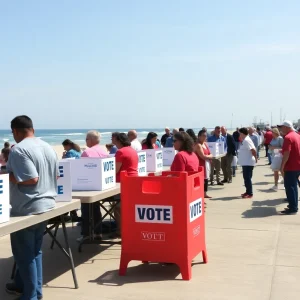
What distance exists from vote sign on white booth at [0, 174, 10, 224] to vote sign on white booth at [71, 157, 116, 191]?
1.78 meters

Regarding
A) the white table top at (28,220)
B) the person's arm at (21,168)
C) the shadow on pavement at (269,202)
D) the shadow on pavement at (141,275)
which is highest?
the person's arm at (21,168)

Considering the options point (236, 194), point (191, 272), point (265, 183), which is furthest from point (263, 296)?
point (265, 183)

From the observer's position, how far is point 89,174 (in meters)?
5.82

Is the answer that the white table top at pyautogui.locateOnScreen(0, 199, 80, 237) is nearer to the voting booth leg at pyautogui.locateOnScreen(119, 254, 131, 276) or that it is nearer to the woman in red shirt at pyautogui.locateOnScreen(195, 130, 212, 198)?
the voting booth leg at pyautogui.locateOnScreen(119, 254, 131, 276)

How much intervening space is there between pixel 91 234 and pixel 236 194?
618 cm

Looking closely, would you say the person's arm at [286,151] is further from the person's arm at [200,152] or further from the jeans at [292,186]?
the person's arm at [200,152]

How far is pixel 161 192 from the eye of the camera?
521cm

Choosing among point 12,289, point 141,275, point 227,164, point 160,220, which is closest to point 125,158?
point 160,220

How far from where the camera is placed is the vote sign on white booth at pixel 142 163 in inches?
296

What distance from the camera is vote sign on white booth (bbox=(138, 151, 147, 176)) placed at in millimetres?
7516

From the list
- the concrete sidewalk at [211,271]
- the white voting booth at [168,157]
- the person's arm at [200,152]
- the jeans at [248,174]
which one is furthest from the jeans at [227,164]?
the concrete sidewalk at [211,271]

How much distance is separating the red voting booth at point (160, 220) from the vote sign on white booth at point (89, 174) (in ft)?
1.85

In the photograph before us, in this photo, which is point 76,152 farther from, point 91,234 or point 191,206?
point 191,206

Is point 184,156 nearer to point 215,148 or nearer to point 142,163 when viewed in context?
point 142,163
